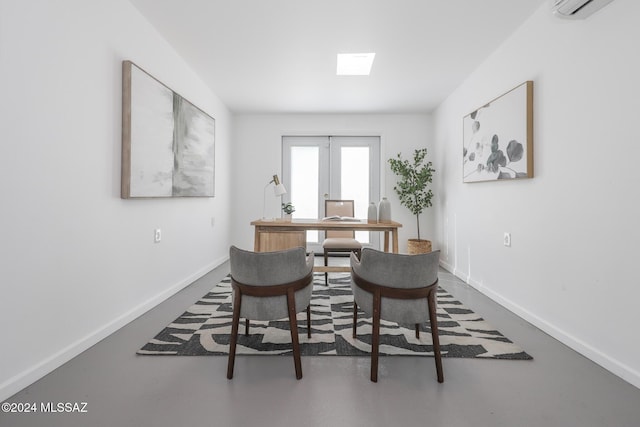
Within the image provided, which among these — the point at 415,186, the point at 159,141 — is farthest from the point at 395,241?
the point at 159,141

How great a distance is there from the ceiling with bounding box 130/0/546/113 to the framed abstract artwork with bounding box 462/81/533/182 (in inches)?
22.9

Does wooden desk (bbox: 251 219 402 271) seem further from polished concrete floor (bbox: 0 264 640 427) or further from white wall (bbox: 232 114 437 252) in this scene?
white wall (bbox: 232 114 437 252)

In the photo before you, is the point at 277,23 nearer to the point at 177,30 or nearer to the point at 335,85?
the point at 177,30

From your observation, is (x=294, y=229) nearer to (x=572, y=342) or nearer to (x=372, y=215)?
(x=372, y=215)

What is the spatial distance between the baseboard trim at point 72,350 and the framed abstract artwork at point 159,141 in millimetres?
925

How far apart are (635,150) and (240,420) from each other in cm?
244

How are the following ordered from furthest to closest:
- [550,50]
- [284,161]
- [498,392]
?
[284,161] → [550,50] → [498,392]

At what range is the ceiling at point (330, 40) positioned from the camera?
2.33m

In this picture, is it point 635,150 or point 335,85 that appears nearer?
point 635,150

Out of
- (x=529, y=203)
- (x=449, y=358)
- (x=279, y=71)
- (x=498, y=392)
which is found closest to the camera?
(x=498, y=392)

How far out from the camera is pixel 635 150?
1.64 meters

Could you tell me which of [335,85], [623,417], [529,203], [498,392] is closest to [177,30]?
[335,85]

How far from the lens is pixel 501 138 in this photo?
9.23 feet

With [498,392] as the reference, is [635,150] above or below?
above
